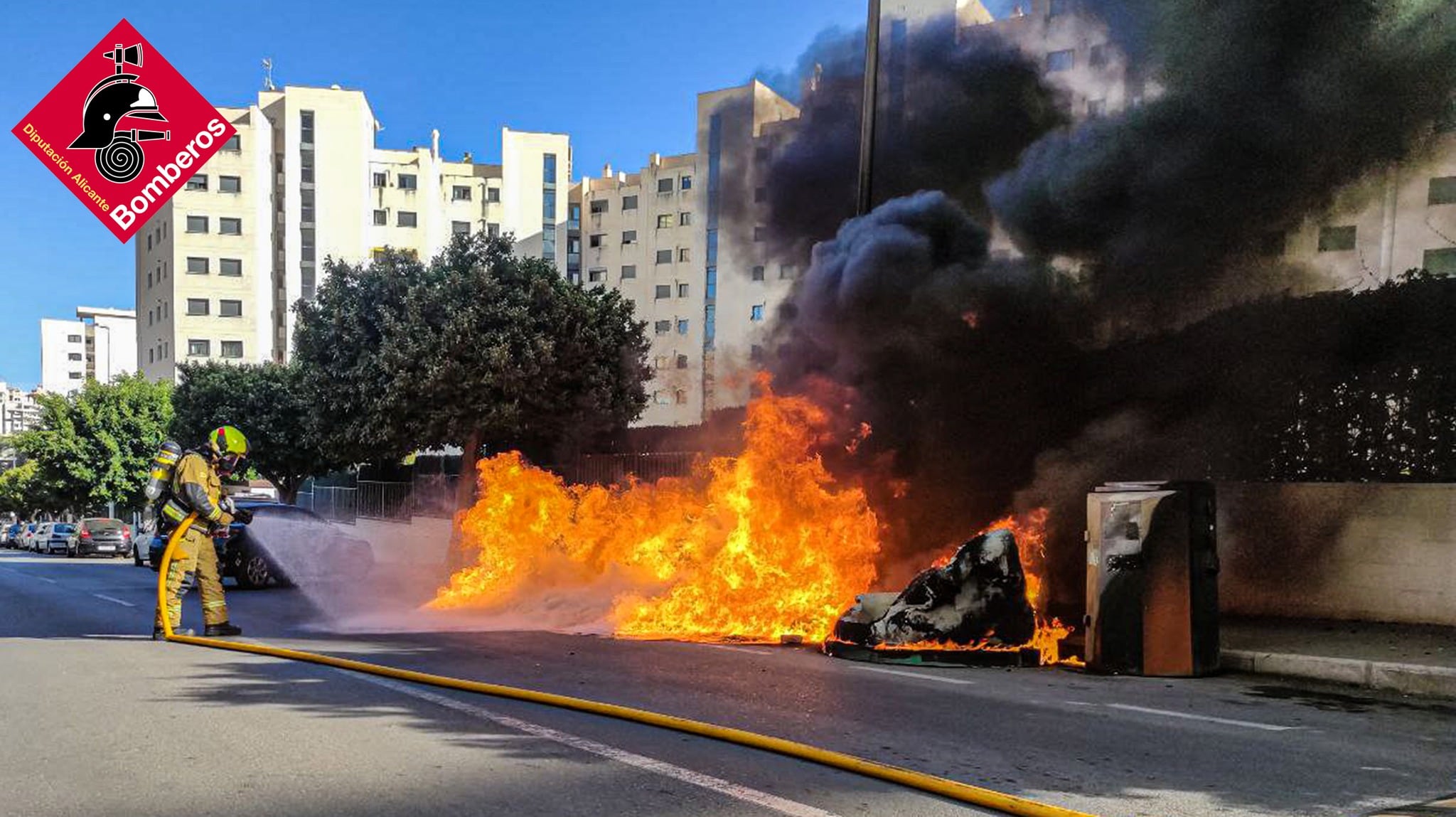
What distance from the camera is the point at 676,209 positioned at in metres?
69.8

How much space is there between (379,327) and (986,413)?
41.0 feet

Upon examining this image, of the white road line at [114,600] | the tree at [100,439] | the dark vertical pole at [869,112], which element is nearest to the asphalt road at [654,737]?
the white road line at [114,600]

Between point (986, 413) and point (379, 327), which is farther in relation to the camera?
point (379, 327)

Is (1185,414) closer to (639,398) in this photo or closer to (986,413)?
(986,413)

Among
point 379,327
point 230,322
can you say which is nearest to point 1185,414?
point 379,327

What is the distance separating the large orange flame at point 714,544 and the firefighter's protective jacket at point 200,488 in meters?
3.35

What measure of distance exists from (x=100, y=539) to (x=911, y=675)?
3240 centimetres

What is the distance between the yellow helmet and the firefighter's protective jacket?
150 millimetres

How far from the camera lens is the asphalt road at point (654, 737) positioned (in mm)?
3898

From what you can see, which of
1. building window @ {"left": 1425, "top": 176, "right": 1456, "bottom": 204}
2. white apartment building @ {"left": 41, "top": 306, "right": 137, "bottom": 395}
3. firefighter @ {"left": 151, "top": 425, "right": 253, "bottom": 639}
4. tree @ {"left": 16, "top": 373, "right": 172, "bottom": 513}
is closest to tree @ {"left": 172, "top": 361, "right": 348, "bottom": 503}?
tree @ {"left": 16, "top": 373, "right": 172, "bottom": 513}

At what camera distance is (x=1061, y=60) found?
1338 centimetres

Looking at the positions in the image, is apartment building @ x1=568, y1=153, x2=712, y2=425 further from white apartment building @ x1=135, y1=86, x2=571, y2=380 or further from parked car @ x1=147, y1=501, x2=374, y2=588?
parked car @ x1=147, y1=501, x2=374, y2=588

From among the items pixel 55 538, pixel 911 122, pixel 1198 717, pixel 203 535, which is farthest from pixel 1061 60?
pixel 55 538

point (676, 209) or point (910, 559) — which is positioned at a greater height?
point (676, 209)
